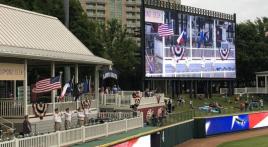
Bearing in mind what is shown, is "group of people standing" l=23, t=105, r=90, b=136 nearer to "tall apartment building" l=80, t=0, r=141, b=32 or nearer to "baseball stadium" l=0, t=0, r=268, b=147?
"baseball stadium" l=0, t=0, r=268, b=147

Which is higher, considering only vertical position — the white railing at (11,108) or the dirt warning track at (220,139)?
the white railing at (11,108)

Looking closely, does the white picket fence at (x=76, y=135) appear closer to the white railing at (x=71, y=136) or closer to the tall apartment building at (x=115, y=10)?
the white railing at (x=71, y=136)

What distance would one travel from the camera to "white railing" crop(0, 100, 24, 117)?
86.1 ft

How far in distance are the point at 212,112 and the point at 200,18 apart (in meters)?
13.8

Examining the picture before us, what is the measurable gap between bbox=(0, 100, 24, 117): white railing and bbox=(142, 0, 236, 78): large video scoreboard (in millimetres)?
25108

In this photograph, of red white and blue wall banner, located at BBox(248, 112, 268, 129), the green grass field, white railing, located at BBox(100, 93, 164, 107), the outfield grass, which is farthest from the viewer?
red white and blue wall banner, located at BBox(248, 112, 268, 129)

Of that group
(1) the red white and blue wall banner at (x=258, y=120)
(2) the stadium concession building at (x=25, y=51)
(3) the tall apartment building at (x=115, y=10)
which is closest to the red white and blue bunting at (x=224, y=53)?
(1) the red white and blue wall banner at (x=258, y=120)

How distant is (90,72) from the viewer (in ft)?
176

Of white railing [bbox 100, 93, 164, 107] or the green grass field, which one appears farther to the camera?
the green grass field

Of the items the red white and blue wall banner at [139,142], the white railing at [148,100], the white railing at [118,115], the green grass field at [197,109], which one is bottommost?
the red white and blue wall banner at [139,142]

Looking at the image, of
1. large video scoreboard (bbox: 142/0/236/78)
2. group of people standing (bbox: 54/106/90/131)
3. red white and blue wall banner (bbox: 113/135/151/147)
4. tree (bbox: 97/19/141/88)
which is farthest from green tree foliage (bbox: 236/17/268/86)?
group of people standing (bbox: 54/106/90/131)

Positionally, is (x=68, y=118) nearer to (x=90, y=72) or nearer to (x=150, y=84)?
(x=90, y=72)

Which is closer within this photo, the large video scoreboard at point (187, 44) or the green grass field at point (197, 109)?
the green grass field at point (197, 109)

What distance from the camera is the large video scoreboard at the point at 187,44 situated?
52.0 meters
